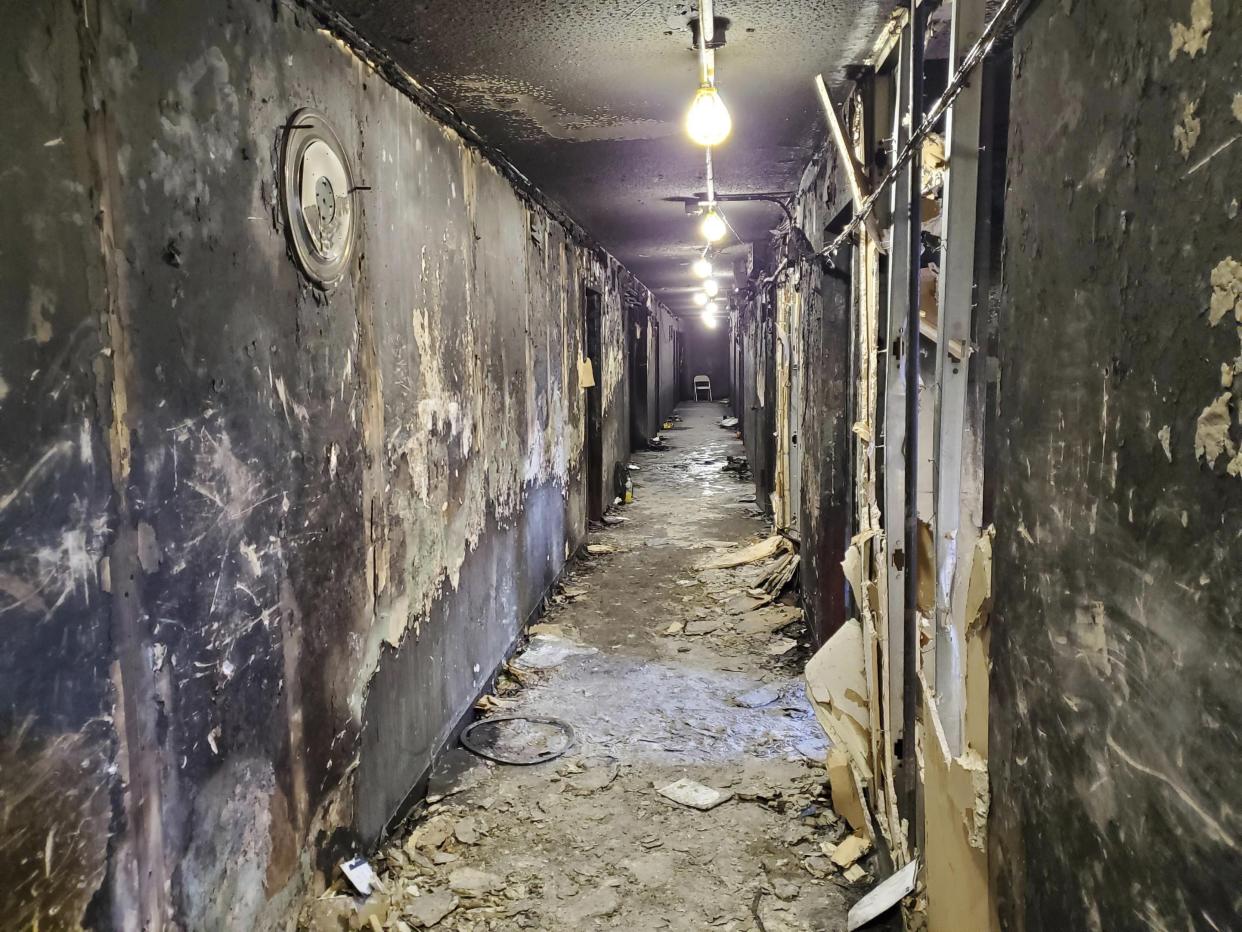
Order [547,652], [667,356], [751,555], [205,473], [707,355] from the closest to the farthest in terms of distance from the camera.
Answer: [205,473]
[547,652]
[751,555]
[667,356]
[707,355]

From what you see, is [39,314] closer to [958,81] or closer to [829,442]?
[958,81]

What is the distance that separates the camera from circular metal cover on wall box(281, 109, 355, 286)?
2.12 m

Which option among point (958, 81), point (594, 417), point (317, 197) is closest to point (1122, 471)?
point (958, 81)

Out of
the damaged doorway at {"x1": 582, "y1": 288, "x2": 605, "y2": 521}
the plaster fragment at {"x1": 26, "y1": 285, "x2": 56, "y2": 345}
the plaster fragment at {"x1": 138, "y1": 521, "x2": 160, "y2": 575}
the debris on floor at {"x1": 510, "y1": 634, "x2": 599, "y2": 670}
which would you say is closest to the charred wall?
the debris on floor at {"x1": 510, "y1": 634, "x2": 599, "y2": 670}

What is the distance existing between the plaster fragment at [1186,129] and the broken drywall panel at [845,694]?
7.65 feet

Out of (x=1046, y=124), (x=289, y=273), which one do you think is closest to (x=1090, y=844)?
(x=1046, y=124)

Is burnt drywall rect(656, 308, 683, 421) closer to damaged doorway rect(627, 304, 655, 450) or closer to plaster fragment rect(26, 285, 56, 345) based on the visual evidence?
damaged doorway rect(627, 304, 655, 450)

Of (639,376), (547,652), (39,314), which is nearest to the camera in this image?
(39,314)

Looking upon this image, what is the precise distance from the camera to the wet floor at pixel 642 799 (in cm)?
248

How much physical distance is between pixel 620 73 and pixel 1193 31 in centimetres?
244

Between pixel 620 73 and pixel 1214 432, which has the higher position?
pixel 620 73

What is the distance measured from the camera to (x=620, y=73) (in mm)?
2900

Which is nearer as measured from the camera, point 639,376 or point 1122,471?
point 1122,471

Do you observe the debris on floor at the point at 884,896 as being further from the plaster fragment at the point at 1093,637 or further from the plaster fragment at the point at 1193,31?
the plaster fragment at the point at 1193,31
